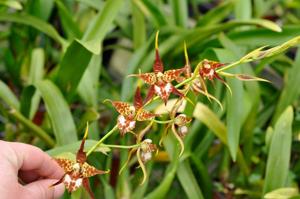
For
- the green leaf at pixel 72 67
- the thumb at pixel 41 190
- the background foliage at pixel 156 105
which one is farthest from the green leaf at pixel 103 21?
the thumb at pixel 41 190

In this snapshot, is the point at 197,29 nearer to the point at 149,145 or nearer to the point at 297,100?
the point at 297,100

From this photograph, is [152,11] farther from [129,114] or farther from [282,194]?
[129,114]

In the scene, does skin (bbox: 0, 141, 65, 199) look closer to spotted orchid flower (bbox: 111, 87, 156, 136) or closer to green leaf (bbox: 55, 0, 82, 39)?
spotted orchid flower (bbox: 111, 87, 156, 136)

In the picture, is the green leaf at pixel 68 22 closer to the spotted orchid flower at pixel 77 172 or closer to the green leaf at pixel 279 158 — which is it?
the green leaf at pixel 279 158

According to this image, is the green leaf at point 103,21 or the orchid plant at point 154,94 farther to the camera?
the green leaf at point 103,21

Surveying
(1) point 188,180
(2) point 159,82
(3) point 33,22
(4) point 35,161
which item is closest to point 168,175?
(1) point 188,180

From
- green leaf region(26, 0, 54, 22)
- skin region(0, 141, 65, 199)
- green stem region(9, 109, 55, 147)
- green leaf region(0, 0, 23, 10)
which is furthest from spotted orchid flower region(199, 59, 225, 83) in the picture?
green leaf region(26, 0, 54, 22)
